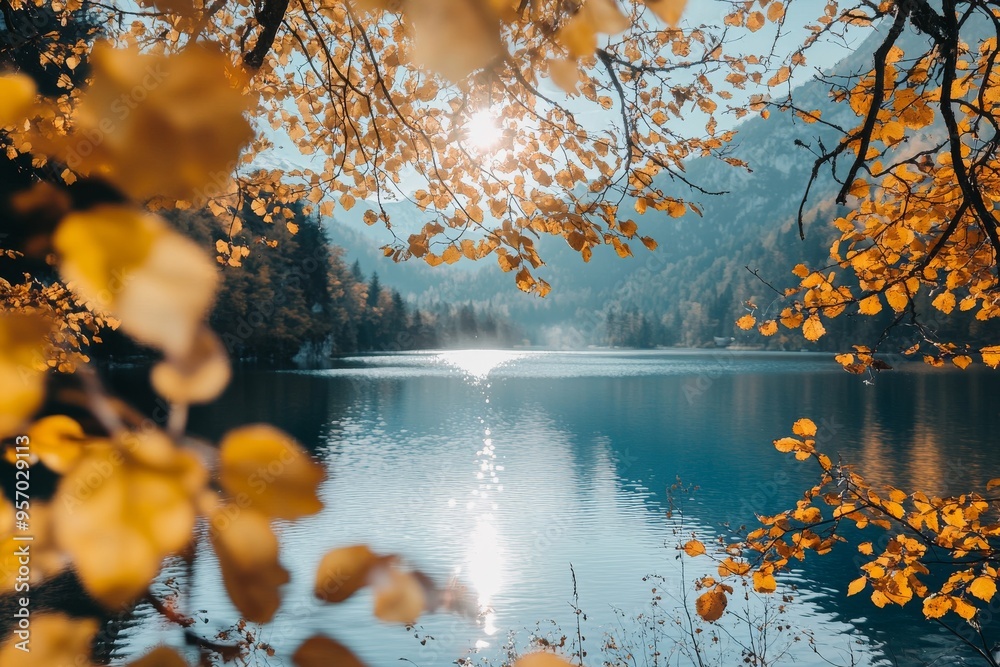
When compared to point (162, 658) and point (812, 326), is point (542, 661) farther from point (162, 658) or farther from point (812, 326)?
point (812, 326)

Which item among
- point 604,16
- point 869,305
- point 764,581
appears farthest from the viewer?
point 764,581

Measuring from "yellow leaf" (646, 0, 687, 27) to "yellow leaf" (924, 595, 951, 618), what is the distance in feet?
15.1

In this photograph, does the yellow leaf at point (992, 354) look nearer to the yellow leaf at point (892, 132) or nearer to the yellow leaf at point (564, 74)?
the yellow leaf at point (892, 132)

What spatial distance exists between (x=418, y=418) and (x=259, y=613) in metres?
40.3

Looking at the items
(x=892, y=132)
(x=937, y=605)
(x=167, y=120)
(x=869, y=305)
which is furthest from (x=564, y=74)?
(x=937, y=605)

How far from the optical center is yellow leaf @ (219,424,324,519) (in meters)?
0.57

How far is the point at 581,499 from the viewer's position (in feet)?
75.7

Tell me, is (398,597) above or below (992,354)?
below

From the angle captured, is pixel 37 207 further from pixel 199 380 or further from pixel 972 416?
pixel 972 416

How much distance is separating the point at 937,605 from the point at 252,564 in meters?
4.86

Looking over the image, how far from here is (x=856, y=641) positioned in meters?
13.2

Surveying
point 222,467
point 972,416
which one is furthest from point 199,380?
point 972,416

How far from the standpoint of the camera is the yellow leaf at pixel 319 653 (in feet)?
1.92

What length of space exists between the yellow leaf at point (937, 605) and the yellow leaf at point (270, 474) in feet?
15.6
